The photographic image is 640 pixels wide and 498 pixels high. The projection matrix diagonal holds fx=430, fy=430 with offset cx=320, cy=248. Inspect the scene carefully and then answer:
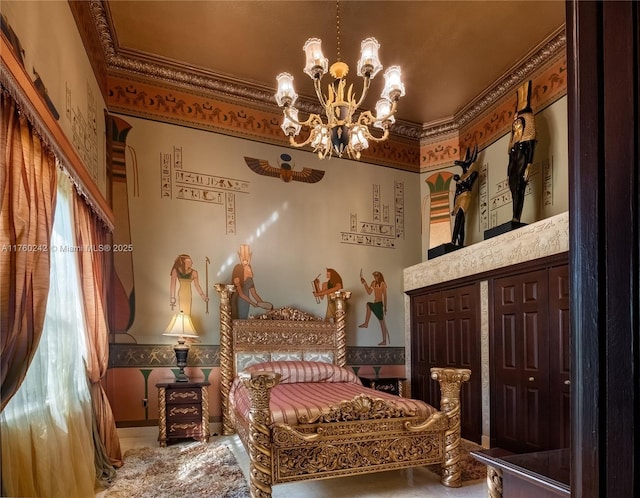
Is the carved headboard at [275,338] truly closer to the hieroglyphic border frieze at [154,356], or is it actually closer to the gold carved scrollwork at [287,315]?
the gold carved scrollwork at [287,315]

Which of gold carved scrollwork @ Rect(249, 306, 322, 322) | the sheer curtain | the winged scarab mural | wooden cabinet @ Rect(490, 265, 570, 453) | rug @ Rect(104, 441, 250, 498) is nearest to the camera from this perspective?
the sheer curtain

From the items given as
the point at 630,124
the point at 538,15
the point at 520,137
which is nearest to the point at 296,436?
the point at 630,124

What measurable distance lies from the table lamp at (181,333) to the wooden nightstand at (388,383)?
2.31 meters

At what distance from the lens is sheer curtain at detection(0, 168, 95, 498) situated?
213cm

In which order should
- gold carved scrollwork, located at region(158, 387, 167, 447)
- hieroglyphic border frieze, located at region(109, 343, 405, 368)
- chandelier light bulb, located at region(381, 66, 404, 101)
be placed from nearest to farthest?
chandelier light bulb, located at region(381, 66, 404, 101) → gold carved scrollwork, located at region(158, 387, 167, 447) → hieroglyphic border frieze, located at region(109, 343, 405, 368)

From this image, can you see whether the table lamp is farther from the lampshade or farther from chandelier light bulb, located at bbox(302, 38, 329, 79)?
chandelier light bulb, located at bbox(302, 38, 329, 79)

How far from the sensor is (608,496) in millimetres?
547

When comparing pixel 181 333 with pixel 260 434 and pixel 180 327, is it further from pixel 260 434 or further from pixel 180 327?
pixel 260 434

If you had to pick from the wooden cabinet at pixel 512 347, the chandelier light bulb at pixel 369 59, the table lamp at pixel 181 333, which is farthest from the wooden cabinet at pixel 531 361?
the table lamp at pixel 181 333

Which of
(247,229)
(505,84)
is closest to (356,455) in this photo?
(247,229)

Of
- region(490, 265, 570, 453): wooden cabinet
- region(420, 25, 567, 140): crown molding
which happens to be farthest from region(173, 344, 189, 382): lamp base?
region(420, 25, 567, 140): crown molding

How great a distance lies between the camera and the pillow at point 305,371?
4645 mm

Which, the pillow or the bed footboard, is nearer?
the bed footboard

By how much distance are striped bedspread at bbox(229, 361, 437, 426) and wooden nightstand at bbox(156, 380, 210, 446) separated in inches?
13.3
